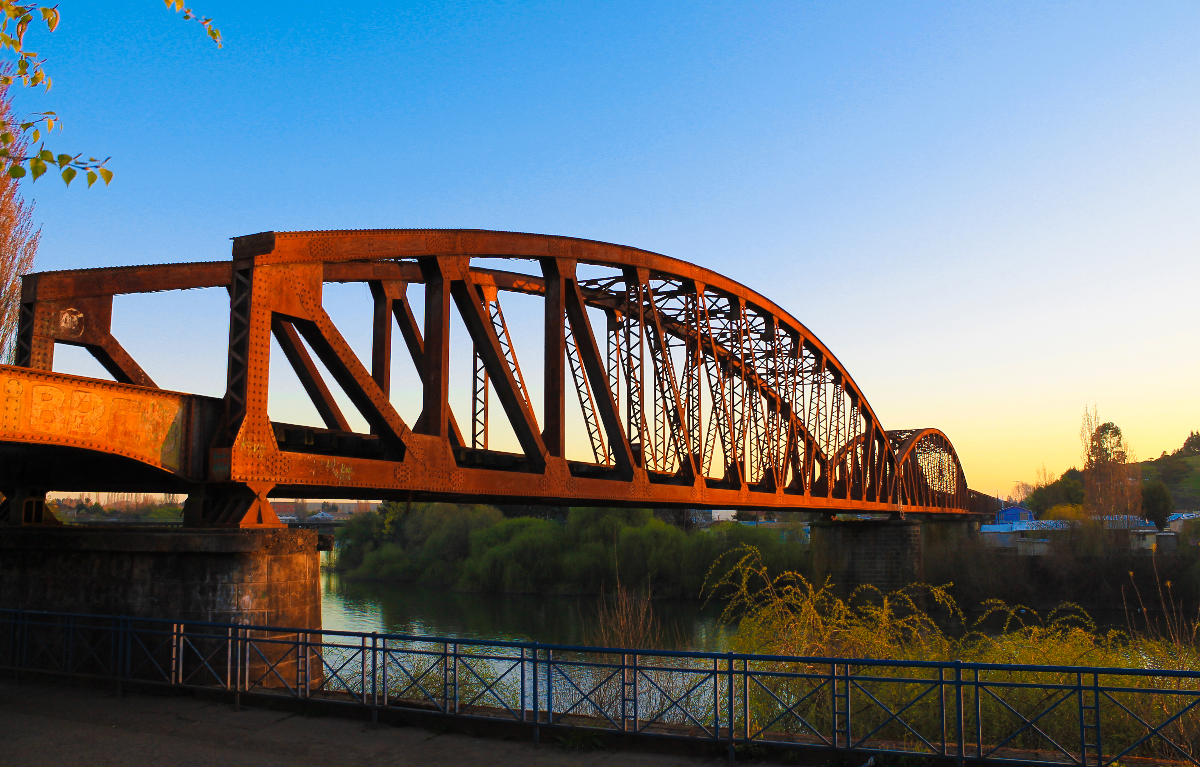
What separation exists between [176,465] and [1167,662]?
1619 cm

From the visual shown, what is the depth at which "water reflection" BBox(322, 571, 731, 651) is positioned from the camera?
4094cm

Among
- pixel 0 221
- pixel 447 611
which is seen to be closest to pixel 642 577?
pixel 447 611

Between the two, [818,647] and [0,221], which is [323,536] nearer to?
[818,647]

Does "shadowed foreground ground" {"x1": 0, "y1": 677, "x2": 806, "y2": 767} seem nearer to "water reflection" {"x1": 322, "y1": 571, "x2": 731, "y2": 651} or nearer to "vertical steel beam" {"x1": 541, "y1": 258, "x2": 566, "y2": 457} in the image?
"vertical steel beam" {"x1": 541, "y1": 258, "x2": 566, "y2": 457}

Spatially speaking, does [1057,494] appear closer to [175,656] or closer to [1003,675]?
[1003,675]

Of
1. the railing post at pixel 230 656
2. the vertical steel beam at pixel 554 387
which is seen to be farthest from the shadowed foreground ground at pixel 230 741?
the vertical steel beam at pixel 554 387

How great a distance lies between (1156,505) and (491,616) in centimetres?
7594

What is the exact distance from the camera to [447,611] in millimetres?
52594

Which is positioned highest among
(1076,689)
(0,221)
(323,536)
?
(0,221)

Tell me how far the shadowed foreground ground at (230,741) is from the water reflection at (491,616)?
23.0 m

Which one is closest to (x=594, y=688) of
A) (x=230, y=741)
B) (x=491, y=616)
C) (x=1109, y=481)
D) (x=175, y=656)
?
(x=230, y=741)

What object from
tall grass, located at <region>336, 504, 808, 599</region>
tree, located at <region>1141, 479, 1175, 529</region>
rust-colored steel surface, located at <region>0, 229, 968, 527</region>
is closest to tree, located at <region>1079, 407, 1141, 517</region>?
tree, located at <region>1141, 479, 1175, 529</region>

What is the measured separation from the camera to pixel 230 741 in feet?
32.0

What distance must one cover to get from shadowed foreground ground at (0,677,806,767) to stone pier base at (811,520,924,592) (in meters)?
54.4
